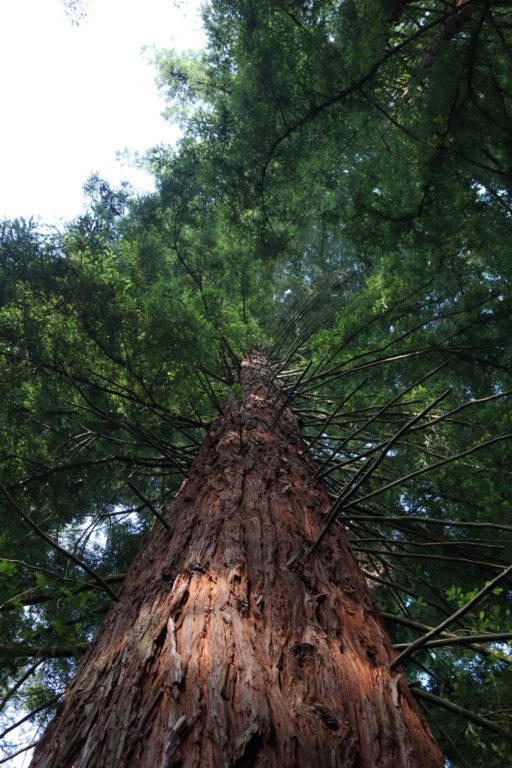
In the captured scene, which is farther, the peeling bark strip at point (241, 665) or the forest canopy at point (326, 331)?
the forest canopy at point (326, 331)

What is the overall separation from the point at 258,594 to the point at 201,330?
295 centimetres

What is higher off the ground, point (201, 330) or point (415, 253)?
point (415, 253)

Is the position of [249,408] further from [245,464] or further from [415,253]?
[415,253]

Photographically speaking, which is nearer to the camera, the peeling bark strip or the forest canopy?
the peeling bark strip

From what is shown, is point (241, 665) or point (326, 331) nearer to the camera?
point (241, 665)

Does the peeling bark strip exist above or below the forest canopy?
below

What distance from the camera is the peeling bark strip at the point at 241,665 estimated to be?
113cm

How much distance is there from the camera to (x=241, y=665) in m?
1.34

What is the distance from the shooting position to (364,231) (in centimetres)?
489

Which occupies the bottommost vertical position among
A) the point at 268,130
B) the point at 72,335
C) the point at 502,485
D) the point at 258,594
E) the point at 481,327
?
the point at 258,594

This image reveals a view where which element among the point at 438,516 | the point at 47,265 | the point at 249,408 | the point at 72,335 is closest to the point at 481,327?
the point at 438,516

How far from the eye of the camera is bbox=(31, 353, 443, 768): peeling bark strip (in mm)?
1128

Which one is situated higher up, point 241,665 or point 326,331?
point 326,331

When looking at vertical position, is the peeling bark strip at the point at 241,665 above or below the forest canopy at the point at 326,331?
below
